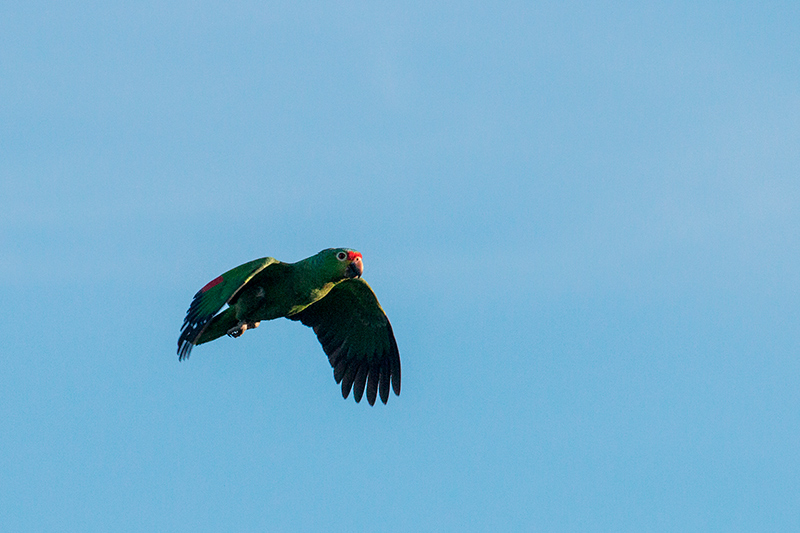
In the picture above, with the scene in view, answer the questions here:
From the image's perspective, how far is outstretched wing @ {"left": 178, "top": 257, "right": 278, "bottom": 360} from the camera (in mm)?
20359

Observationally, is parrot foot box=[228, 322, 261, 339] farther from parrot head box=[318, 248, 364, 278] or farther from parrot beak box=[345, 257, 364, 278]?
parrot beak box=[345, 257, 364, 278]

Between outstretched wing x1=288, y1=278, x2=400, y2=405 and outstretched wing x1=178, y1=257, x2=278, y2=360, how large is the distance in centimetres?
268

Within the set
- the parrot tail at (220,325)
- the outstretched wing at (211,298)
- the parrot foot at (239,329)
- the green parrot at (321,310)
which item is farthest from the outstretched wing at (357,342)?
the outstretched wing at (211,298)

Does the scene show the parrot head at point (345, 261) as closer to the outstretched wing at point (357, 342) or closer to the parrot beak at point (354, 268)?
the parrot beak at point (354, 268)

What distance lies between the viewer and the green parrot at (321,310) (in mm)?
20734

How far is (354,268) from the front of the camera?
69.5 feet

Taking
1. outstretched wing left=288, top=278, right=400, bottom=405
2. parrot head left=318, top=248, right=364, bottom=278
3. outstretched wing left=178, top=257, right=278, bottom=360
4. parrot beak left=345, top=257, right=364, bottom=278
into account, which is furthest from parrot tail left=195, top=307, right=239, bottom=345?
parrot beak left=345, top=257, right=364, bottom=278

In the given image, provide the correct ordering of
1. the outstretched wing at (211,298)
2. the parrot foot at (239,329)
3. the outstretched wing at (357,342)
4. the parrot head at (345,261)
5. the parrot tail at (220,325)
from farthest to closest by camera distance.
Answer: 1. the outstretched wing at (357,342)
2. the parrot foot at (239,329)
3. the parrot tail at (220,325)
4. the parrot head at (345,261)
5. the outstretched wing at (211,298)

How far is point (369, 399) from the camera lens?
2364cm

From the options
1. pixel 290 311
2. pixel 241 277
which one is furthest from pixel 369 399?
pixel 241 277

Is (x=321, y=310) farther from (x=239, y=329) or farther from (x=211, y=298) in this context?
(x=211, y=298)

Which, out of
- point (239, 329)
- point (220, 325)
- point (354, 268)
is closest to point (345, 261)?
point (354, 268)

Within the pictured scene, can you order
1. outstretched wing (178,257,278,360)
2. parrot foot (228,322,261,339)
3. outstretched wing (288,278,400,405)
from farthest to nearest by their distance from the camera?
outstretched wing (288,278,400,405), parrot foot (228,322,261,339), outstretched wing (178,257,278,360)

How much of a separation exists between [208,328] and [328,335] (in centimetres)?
318
